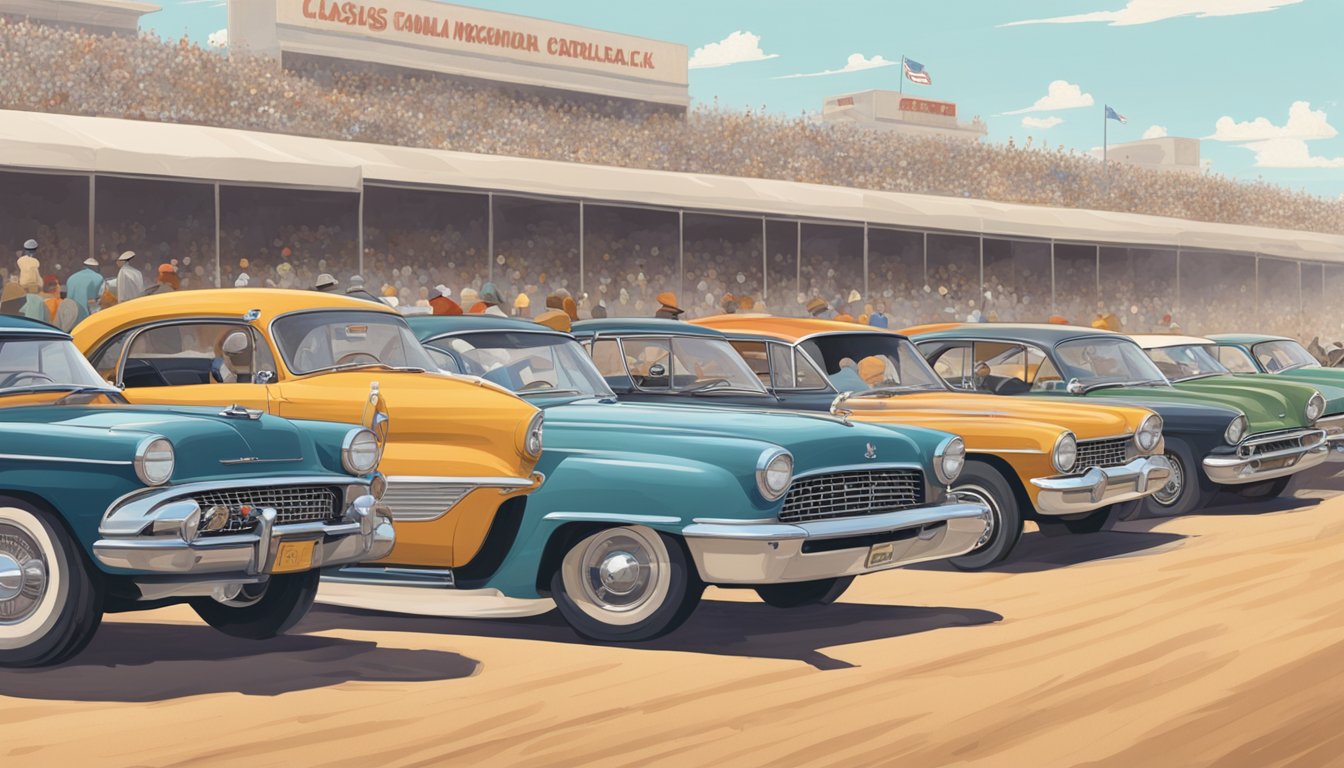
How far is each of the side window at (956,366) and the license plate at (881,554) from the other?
218 inches

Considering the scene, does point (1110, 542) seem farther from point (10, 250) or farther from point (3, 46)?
point (3, 46)

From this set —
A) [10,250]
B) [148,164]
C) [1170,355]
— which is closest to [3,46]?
[10,250]

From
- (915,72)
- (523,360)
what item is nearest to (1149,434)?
(523,360)

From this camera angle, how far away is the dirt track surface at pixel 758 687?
591 centimetres

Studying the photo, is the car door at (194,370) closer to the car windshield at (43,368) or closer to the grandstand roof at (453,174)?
the car windshield at (43,368)

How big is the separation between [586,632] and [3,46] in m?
35.2

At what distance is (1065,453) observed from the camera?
1103 cm

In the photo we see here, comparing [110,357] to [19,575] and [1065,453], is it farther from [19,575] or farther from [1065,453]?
[1065,453]

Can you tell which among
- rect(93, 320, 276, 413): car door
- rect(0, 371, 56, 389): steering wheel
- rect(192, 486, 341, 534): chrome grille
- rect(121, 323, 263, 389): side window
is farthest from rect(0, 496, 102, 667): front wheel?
rect(121, 323, 263, 389): side window

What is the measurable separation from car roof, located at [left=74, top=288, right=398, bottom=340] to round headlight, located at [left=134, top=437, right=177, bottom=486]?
2.23 metres

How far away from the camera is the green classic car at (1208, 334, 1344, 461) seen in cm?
1655

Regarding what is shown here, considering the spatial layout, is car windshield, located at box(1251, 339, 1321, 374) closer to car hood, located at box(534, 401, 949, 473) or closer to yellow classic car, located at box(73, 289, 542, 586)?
car hood, located at box(534, 401, 949, 473)

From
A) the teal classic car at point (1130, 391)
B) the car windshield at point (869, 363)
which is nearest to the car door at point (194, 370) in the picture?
the car windshield at point (869, 363)

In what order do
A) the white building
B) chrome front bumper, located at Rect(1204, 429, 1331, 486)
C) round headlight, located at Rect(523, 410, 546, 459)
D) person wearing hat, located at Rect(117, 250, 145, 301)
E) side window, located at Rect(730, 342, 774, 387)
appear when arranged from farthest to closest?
the white building → person wearing hat, located at Rect(117, 250, 145, 301) → chrome front bumper, located at Rect(1204, 429, 1331, 486) → side window, located at Rect(730, 342, 774, 387) → round headlight, located at Rect(523, 410, 546, 459)
